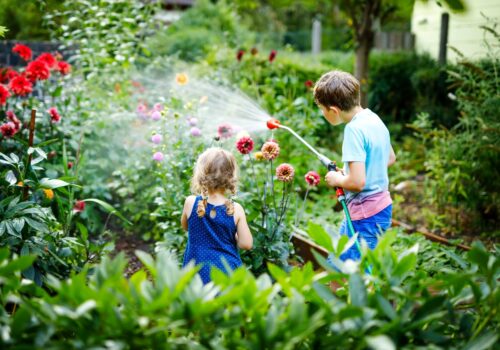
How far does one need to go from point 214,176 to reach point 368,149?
28.6 inches

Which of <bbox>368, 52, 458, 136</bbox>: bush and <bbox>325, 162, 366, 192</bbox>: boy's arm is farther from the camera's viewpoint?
<bbox>368, 52, 458, 136</bbox>: bush

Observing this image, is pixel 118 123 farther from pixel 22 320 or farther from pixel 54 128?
pixel 22 320

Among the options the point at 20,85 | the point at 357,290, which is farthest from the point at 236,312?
the point at 20,85

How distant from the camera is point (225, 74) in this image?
6.38m

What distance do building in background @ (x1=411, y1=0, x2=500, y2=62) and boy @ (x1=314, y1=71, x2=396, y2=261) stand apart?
290 centimetres

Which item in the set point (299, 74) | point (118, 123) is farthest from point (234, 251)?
point (299, 74)

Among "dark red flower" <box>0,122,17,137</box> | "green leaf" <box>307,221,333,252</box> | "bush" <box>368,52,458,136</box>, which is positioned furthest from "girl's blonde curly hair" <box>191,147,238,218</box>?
"bush" <box>368,52,458,136</box>

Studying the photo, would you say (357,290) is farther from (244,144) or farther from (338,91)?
(244,144)

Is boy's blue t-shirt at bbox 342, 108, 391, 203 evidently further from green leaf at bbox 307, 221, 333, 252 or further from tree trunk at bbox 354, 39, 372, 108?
tree trunk at bbox 354, 39, 372, 108

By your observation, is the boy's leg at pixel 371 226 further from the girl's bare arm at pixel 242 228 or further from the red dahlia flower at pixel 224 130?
the red dahlia flower at pixel 224 130

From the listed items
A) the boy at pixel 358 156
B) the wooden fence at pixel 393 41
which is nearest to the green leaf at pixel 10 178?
the boy at pixel 358 156

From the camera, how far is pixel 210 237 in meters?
2.59

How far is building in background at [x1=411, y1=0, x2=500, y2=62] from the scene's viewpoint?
6.62m

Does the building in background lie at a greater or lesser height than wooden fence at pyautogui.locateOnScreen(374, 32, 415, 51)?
greater
